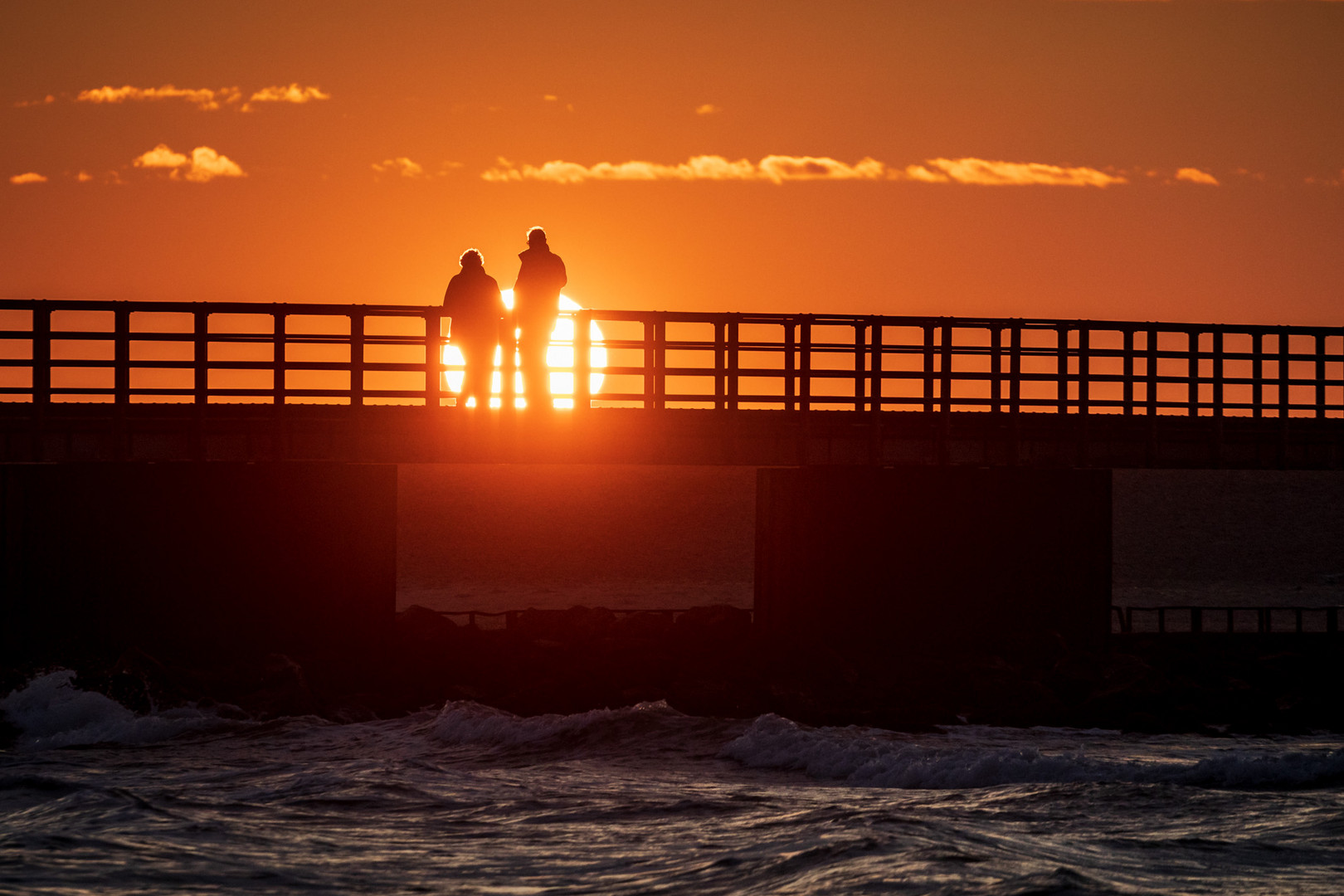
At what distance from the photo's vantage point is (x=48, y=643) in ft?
58.8

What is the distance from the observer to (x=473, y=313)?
57.5 feet

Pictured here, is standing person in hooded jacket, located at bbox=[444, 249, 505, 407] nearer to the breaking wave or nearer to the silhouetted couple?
the silhouetted couple

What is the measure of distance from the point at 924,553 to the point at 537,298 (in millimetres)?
5956

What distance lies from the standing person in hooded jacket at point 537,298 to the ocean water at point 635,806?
13.4 feet

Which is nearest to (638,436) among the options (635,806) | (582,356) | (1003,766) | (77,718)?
(582,356)

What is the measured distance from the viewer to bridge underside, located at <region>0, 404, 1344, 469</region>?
60.0ft

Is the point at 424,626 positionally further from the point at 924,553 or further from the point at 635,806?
the point at 635,806

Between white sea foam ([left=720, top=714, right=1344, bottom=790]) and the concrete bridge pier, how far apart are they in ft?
13.0

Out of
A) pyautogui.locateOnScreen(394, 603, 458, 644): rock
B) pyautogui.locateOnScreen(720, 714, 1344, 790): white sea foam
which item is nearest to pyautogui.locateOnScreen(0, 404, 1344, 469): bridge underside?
pyautogui.locateOnScreen(394, 603, 458, 644): rock

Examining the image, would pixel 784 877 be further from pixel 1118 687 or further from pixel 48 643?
pixel 48 643

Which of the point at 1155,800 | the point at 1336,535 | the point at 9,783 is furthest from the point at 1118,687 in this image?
the point at 1336,535

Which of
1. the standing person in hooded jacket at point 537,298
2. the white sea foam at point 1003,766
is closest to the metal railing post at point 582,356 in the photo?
the standing person in hooded jacket at point 537,298

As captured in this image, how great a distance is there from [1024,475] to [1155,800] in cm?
713

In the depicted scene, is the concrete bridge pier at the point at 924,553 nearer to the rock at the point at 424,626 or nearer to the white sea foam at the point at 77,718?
the rock at the point at 424,626
